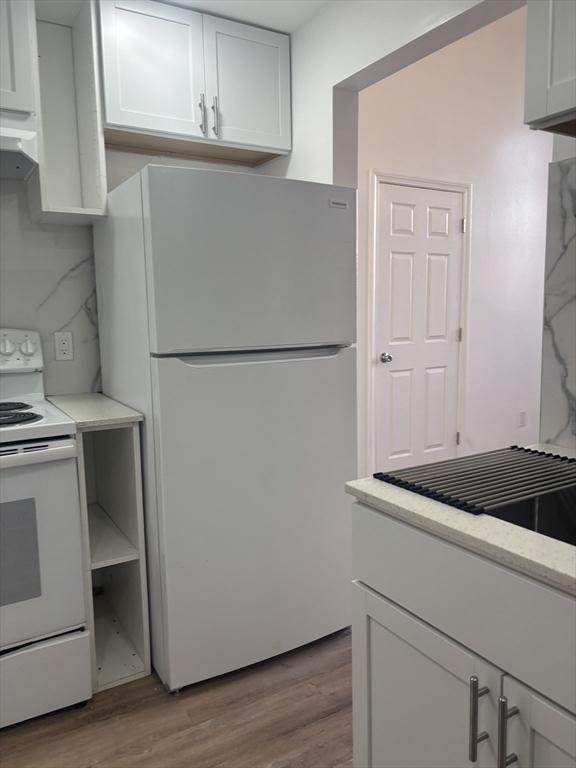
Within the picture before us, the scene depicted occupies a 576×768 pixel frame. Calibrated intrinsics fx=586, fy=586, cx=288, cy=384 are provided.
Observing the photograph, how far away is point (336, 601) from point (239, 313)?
117cm

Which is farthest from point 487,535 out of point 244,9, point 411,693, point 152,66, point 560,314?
point 244,9

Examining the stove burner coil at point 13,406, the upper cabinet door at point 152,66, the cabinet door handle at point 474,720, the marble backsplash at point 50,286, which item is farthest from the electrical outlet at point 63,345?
the cabinet door handle at point 474,720

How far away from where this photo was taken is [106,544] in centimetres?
209

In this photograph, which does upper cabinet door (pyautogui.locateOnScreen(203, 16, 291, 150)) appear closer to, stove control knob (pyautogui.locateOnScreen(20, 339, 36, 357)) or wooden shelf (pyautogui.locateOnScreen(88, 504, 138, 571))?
stove control knob (pyautogui.locateOnScreen(20, 339, 36, 357))

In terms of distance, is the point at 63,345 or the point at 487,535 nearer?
→ the point at 487,535

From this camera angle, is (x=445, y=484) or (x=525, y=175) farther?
(x=525, y=175)

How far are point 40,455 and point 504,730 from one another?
138cm

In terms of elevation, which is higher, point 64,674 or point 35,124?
point 35,124

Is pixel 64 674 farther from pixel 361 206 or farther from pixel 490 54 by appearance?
pixel 490 54

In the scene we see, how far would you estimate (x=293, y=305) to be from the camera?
6.63ft

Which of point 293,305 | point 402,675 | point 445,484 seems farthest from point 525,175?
point 402,675

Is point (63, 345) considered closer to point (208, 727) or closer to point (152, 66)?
point (152, 66)

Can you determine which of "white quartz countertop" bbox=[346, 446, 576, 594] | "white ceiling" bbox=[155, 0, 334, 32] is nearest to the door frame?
"white ceiling" bbox=[155, 0, 334, 32]

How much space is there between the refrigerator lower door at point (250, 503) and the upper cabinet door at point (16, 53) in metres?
0.96
